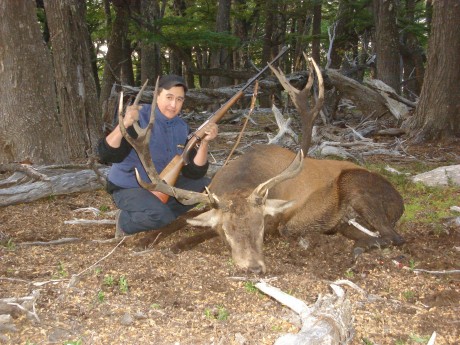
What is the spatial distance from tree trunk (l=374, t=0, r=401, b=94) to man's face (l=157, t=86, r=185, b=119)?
9.89m

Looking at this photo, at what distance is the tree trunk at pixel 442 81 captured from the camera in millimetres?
10188

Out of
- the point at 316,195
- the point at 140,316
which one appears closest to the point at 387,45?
the point at 316,195

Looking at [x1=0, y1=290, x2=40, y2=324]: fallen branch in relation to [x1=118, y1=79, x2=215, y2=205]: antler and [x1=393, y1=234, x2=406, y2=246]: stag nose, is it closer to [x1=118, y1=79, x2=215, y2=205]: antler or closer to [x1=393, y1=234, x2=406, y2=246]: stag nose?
[x1=118, y1=79, x2=215, y2=205]: antler

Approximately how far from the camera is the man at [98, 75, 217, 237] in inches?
214

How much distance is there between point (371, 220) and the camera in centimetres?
572

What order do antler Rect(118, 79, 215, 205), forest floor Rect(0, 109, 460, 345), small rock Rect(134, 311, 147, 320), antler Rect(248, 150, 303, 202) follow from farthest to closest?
antler Rect(248, 150, 303, 202) → antler Rect(118, 79, 215, 205) → small rock Rect(134, 311, 147, 320) → forest floor Rect(0, 109, 460, 345)

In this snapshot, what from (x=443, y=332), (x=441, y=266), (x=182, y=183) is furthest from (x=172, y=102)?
(x=443, y=332)

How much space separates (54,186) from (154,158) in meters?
1.77

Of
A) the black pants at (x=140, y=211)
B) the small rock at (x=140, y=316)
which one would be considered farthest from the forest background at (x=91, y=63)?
the small rock at (x=140, y=316)

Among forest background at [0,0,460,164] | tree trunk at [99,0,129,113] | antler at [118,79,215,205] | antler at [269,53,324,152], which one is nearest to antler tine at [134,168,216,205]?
antler at [118,79,215,205]

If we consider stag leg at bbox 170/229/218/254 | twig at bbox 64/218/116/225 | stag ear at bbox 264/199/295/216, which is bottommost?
stag leg at bbox 170/229/218/254

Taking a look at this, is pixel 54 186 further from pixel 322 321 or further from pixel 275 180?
pixel 322 321

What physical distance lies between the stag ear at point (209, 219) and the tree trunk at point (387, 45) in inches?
409

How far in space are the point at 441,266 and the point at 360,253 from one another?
0.75 m
